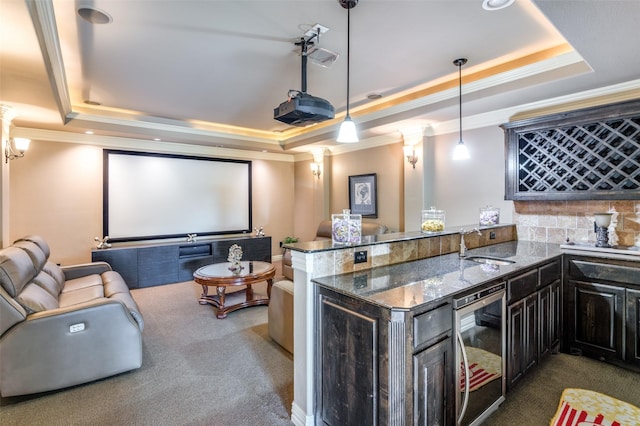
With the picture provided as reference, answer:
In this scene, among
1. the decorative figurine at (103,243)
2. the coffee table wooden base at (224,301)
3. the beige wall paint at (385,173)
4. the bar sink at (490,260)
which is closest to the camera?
the bar sink at (490,260)

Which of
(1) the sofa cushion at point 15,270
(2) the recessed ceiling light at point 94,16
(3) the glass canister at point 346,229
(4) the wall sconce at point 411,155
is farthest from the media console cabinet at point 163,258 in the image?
(3) the glass canister at point 346,229

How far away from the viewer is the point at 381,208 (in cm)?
556

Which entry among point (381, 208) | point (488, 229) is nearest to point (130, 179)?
point (381, 208)

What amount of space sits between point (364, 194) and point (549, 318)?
3.56 m

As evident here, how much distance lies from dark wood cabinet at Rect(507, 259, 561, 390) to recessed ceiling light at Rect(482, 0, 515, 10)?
6.21ft

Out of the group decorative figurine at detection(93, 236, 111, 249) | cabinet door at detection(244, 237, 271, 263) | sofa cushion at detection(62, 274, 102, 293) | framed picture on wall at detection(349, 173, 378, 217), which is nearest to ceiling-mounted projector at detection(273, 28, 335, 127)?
→ sofa cushion at detection(62, 274, 102, 293)

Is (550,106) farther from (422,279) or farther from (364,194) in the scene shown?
(364,194)

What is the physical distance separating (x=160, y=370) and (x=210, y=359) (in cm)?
40

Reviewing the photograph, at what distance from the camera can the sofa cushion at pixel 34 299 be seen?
2350mm

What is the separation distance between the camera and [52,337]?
2324mm

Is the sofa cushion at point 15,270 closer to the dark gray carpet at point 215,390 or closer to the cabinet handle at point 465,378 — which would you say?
the dark gray carpet at point 215,390

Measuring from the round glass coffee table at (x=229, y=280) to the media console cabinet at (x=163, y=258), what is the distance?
1456mm

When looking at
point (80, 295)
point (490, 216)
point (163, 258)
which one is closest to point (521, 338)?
point (490, 216)

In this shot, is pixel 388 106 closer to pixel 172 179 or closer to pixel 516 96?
pixel 516 96
